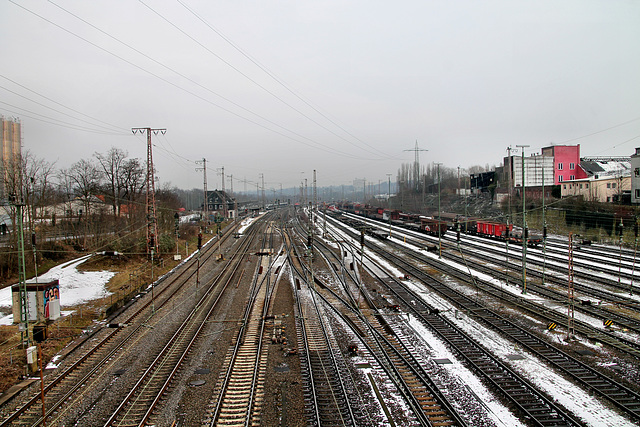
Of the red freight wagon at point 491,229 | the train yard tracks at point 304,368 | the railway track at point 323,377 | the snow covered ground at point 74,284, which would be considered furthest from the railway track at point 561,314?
the snow covered ground at point 74,284

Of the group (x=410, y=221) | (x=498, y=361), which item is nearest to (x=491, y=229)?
(x=410, y=221)

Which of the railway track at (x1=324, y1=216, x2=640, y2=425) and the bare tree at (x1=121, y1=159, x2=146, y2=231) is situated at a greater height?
the bare tree at (x1=121, y1=159, x2=146, y2=231)

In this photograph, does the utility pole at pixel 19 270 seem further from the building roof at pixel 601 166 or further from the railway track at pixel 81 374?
the building roof at pixel 601 166

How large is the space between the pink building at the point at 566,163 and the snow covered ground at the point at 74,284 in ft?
201

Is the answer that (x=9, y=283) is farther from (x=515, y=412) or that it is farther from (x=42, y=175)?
(x=515, y=412)

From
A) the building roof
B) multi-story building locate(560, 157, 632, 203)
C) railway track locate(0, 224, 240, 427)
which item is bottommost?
railway track locate(0, 224, 240, 427)

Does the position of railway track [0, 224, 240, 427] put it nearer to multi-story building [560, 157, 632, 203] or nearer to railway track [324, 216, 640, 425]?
railway track [324, 216, 640, 425]

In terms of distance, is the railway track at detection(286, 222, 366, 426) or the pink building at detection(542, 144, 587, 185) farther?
the pink building at detection(542, 144, 587, 185)

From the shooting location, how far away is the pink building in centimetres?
5988

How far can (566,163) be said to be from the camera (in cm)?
6031

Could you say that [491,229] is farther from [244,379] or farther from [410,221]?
[244,379]

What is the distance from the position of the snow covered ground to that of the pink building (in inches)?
2409

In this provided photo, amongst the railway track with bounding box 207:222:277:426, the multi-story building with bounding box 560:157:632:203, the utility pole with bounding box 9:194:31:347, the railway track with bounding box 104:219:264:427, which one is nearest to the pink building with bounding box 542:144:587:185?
the multi-story building with bounding box 560:157:632:203

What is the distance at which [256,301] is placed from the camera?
20547 mm
